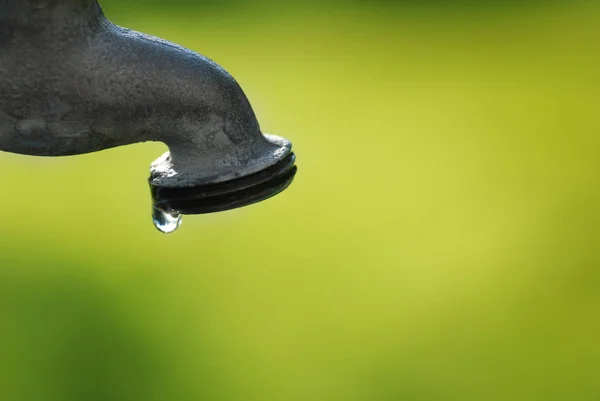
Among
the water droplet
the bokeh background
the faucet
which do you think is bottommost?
the bokeh background

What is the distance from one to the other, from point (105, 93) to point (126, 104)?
0.05ft

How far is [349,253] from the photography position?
1853 millimetres

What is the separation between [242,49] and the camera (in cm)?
281

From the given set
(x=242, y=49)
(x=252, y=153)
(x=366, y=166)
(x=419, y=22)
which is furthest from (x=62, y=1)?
(x=419, y=22)

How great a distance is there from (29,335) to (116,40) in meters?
1.17

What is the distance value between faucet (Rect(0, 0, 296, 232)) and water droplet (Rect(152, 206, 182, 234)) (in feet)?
0.07

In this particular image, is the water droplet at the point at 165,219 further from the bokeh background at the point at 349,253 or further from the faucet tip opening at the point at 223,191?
the bokeh background at the point at 349,253

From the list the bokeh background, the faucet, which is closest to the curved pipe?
the faucet

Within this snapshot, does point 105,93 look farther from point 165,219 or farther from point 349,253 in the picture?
point 349,253

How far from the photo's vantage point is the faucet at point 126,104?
1.71 feet

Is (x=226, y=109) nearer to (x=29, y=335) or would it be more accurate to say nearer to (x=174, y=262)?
(x=29, y=335)

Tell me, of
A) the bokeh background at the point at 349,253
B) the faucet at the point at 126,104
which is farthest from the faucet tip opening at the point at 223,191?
the bokeh background at the point at 349,253

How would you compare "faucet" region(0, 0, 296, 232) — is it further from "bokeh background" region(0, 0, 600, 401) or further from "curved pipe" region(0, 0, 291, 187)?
"bokeh background" region(0, 0, 600, 401)

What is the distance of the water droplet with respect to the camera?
0.58 meters
